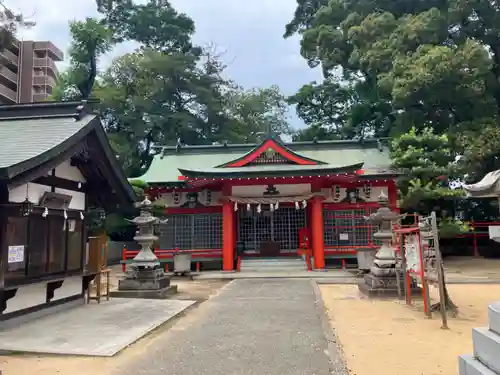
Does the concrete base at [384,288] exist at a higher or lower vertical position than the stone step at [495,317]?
lower

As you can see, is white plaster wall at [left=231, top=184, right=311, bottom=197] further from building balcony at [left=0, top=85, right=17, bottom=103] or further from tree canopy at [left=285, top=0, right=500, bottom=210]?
building balcony at [left=0, top=85, right=17, bottom=103]

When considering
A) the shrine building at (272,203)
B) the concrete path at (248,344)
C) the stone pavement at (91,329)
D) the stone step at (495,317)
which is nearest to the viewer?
the stone step at (495,317)

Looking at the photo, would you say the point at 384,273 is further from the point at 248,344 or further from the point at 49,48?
the point at 49,48

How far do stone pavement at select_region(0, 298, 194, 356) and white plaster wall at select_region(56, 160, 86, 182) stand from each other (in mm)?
2922

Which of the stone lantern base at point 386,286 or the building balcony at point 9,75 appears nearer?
the stone lantern base at point 386,286

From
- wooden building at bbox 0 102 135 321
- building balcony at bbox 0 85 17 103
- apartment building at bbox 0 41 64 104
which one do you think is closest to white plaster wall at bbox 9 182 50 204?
wooden building at bbox 0 102 135 321

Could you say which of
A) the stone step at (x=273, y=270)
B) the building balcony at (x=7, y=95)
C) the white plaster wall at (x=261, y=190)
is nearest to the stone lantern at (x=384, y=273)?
the stone step at (x=273, y=270)

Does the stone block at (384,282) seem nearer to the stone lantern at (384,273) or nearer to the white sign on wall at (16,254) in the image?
the stone lantern at (384,273)

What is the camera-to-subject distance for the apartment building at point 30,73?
55.7 metres

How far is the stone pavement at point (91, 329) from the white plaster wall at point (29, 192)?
2.25 metres

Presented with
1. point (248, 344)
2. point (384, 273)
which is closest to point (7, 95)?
point (384, 273)

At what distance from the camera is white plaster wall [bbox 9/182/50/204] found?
6.93 metres

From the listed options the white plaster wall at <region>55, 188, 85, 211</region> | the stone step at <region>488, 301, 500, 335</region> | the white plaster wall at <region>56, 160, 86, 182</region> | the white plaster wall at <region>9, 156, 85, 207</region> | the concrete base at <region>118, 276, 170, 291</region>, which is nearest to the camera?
the stone step at <region>488, 301, 500, 335</region>

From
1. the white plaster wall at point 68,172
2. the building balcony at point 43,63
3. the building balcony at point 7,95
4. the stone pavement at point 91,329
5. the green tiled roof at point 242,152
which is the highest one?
the building balcony at point 43,63
